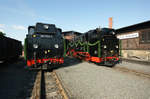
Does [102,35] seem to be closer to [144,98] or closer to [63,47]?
[63,47]

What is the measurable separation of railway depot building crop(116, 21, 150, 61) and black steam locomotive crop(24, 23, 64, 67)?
12370mm

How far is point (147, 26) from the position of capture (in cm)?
1373

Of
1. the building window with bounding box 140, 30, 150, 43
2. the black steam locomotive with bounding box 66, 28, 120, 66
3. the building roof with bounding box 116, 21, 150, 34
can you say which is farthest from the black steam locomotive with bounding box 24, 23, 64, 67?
the building roof with bounding box 116, 21, 150, 34

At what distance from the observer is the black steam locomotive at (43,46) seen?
21.2ft

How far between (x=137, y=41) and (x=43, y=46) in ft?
48.4

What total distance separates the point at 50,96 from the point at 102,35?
6773 mm

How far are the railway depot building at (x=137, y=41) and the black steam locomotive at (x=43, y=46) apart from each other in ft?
40.6

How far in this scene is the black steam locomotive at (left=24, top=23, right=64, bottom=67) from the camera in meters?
6.47

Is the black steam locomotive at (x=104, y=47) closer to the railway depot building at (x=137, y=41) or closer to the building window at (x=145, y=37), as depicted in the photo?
the railway depot building at (x=137, y=41)

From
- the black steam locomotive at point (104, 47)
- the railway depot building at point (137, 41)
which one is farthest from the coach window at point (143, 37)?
the black steam locomotive at point (104, 47)

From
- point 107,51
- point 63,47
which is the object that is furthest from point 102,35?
point 63,47

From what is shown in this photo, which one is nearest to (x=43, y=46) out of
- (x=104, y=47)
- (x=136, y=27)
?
(x=104, y=47)

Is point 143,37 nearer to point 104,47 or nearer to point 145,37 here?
point 145,37

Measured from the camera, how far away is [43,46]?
6844mm
